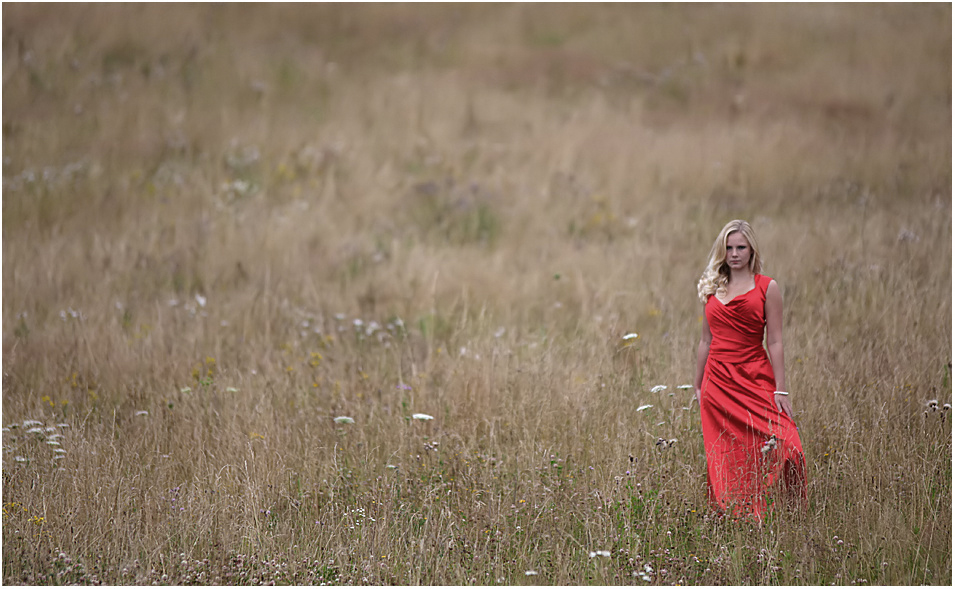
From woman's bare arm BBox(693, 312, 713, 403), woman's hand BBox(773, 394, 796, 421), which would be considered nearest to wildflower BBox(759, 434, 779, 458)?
woman's hand BBox(773, 394, 796, 421)

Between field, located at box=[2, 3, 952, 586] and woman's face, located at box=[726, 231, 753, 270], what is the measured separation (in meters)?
0.98

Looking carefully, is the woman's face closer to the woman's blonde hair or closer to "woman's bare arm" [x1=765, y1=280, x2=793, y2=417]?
the woman's blonde hair

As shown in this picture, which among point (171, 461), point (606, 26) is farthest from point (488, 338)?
point (606, 26)

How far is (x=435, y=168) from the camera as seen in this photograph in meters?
10.0

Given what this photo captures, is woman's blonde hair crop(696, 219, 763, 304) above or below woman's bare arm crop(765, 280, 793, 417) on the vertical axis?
→ above

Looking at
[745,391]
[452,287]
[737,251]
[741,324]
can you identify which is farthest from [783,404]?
[452,287]

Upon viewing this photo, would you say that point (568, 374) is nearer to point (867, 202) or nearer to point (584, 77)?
point (867, 202)

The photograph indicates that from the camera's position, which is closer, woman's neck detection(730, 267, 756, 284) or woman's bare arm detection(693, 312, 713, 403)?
woman's neck detection(730, 267, 756, 284)

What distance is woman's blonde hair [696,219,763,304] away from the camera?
3.34 meters

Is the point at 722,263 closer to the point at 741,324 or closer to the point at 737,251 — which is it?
the point at 737,251

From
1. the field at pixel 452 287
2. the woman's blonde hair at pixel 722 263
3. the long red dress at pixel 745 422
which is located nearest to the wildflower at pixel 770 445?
the long red dress at pixel 745 422

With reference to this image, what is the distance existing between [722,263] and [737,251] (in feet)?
0.42

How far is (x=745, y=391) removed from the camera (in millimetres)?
3336

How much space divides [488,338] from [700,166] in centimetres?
575
